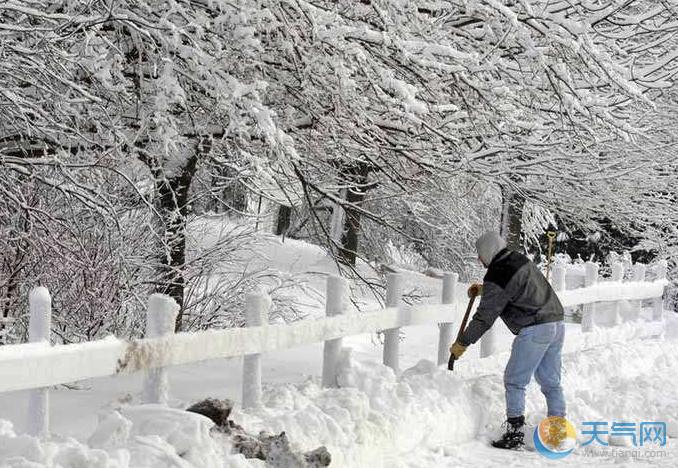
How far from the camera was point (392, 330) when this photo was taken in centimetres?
792

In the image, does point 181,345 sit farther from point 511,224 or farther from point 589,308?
point 511,224

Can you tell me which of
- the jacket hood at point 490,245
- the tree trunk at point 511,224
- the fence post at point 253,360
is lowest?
the fence post at point 253,360

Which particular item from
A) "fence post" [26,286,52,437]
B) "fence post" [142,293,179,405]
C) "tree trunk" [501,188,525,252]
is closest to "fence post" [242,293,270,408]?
"fence post" [142,293,179,405]

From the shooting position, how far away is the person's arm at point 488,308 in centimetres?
682

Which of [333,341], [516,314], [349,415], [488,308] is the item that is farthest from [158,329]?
[516,314]

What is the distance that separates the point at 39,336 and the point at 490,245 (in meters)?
3.40

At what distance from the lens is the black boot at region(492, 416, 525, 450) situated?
690 centimetres

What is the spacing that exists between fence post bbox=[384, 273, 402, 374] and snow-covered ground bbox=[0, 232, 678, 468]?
0.32 meters

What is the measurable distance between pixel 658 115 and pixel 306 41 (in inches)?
278

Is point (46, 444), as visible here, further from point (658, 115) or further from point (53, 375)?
point (658, 115)

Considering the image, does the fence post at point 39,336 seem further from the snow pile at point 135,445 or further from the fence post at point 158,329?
the fence post at point 158,329

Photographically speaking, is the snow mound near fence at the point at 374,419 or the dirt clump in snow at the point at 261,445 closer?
the snow mound near fence at the point at 374,419

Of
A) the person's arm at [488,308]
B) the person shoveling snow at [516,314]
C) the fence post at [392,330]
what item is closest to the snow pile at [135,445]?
the person's arm at [488,308]

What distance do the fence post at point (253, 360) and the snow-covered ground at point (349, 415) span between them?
4.4 inches
